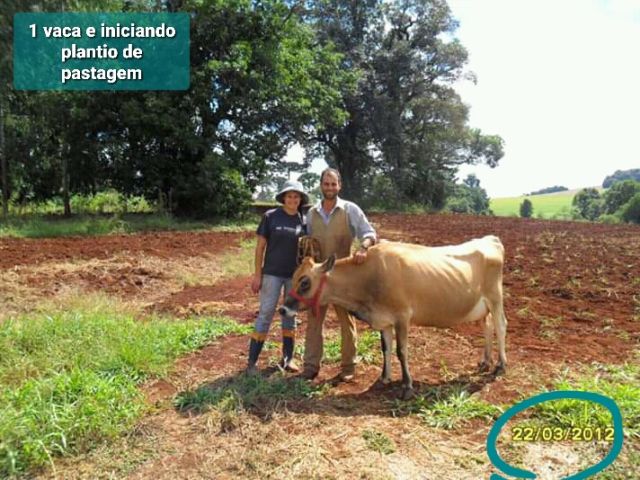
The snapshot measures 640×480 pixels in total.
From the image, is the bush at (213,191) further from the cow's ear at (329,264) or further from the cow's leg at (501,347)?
the cow's leg at (501,347)

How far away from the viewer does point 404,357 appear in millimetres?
4430

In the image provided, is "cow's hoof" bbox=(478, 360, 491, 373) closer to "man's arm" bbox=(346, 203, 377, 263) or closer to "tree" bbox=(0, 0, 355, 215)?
"man's arm" bbox=(346, 203, 377, 263)

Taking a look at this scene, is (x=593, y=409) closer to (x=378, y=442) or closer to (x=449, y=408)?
(x=449, y=408)

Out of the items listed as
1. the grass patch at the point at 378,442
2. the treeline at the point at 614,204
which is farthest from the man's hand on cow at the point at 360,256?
the treeline at the point at 614,204

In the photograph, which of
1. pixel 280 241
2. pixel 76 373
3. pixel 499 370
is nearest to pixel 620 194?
pixel 499 370

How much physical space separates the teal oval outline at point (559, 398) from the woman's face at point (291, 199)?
8.49ft

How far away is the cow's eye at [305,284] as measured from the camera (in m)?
4.51

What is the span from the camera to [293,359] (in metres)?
5.23

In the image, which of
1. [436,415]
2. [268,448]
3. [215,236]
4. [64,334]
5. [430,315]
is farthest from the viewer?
[215,236]

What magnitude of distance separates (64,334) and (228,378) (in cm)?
182

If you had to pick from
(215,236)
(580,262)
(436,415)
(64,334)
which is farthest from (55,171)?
(436,415)

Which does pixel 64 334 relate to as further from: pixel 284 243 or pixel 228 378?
pixel 284 243

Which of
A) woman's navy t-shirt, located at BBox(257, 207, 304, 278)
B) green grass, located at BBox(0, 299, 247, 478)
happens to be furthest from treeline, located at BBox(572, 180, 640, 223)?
green grass, located at BBox(0, 299, 247, 478)

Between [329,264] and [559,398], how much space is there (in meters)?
2.11
